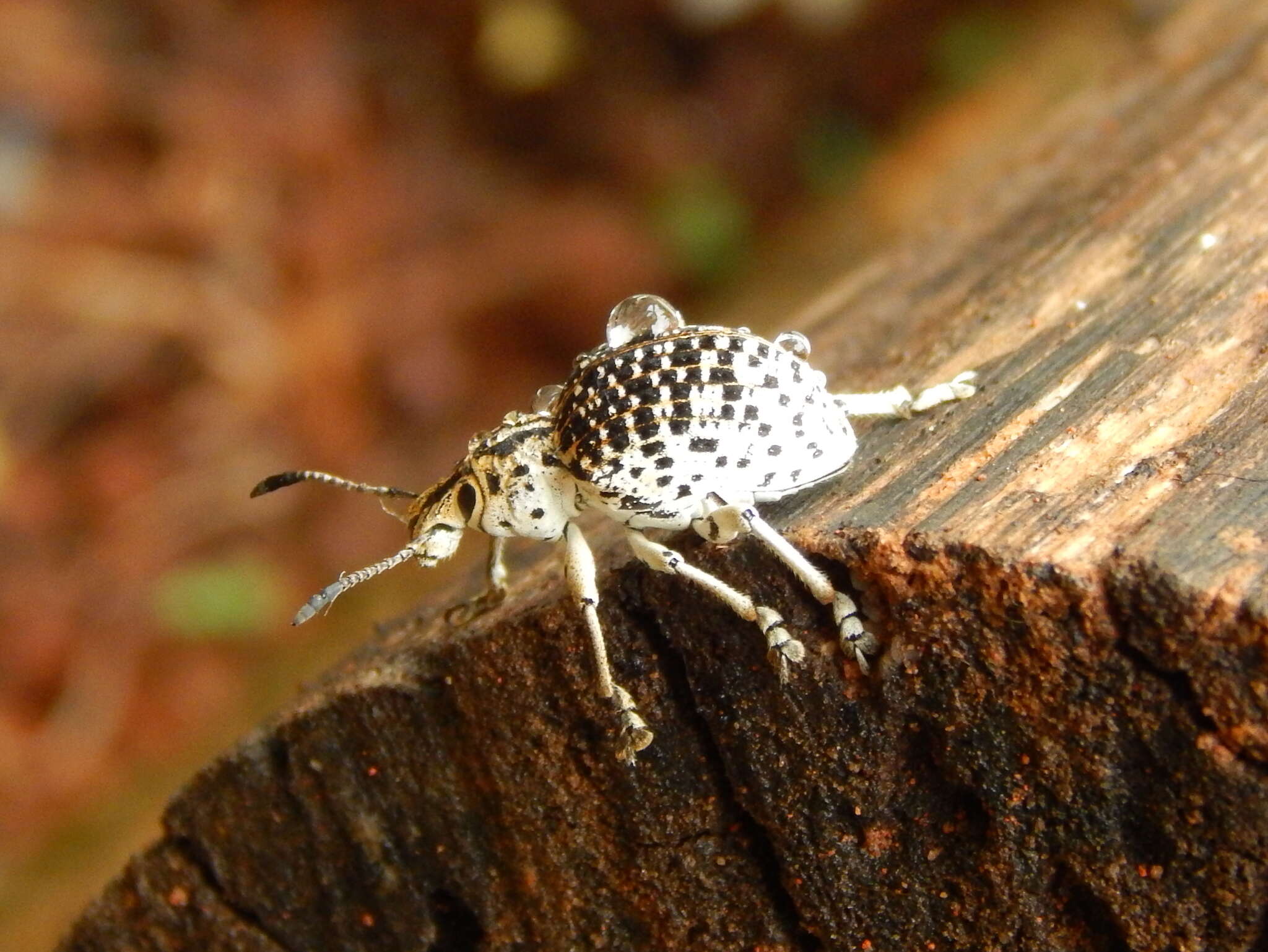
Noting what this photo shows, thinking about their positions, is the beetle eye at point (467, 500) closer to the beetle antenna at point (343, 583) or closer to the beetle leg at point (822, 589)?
the beetle antenna at point (343, 583)

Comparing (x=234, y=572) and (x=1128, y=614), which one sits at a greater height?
(x=234, y=572)

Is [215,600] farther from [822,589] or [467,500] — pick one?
[822,589]

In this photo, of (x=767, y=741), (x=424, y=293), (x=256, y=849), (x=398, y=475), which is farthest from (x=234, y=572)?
(x=767, y=741)

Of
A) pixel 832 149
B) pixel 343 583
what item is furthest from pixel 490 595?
pixel 832 149

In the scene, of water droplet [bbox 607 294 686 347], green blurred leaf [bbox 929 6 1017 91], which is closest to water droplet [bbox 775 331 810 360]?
water droplet [bbox 607 294 686 347]

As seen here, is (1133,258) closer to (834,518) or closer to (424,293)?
(834,518)

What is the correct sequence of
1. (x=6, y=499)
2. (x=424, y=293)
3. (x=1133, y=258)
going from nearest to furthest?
(x=1133, y=258)
(x=6, y=499)
(x=424, y=293)

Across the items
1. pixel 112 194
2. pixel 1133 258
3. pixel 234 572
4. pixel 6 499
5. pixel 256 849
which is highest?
pixel 112 194
